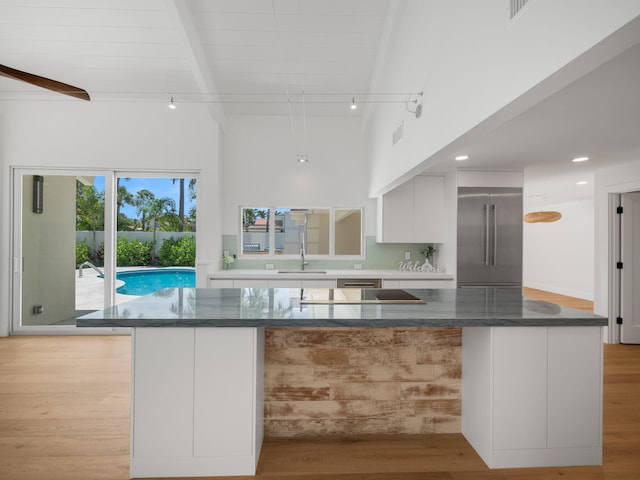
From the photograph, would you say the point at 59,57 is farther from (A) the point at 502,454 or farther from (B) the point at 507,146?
(A) the point at 502,454

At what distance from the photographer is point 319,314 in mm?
2098

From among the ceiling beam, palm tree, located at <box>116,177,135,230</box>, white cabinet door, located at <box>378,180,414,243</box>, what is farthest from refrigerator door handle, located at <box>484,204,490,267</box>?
palm tree, located at <box>116,177,135,230</box>

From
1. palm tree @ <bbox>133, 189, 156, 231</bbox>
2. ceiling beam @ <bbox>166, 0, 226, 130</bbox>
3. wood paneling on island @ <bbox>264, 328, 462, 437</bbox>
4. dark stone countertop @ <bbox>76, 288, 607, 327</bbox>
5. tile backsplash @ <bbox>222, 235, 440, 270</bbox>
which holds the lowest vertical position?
wood paneling on island @ <bbox>264, 328, 462, 437</bbox>

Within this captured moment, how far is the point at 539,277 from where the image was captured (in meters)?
10.5

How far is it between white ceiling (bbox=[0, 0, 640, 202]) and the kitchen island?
4.05 ft

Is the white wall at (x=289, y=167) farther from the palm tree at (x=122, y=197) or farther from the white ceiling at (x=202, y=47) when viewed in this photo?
the palm tree at (x=122, y=197)

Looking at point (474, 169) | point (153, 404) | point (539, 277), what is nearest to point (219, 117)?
point (474, 169)

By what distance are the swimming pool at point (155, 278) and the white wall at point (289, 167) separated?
0.88 meters

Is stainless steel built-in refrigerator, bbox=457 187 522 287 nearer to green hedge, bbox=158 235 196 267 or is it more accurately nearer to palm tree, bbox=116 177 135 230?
green hedge, bbox=158 235 196 267

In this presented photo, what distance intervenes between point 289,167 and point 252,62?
1636 millimetres

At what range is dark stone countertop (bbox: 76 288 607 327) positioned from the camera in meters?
2.01

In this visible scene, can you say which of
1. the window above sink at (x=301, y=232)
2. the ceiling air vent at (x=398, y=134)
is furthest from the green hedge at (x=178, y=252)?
the ceiling air vent at (x=398, y=134)

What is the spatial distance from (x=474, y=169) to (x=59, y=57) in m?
5.20

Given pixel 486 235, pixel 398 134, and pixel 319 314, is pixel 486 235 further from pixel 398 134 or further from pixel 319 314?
pixel 319 314
